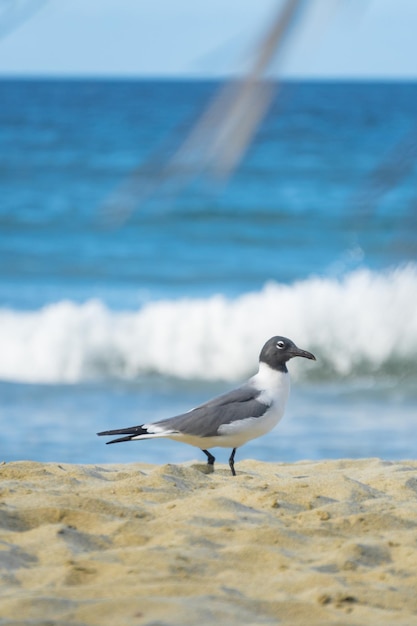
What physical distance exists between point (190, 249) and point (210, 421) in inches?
449

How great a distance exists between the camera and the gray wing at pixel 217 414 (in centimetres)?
454

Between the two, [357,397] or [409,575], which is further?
[357,397]

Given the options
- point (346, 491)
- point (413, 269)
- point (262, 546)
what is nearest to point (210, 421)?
point (346, 491)

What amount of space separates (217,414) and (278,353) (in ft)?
1.81

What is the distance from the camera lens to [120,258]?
1527cm

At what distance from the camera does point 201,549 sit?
3061 millimetres

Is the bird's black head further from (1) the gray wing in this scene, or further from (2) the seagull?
(1) the gray wing

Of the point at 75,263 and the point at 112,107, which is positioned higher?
the point at 112,107

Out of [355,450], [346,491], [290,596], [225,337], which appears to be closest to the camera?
[290,596]

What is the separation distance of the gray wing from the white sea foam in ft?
14.7

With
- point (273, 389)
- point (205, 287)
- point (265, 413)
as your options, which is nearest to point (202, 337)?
point (205, 287)

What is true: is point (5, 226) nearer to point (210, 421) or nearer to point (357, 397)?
point (357, 397)

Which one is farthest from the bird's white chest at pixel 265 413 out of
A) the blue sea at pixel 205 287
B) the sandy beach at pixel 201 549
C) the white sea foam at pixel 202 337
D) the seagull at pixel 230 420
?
the white sea foam at pixel 202 337

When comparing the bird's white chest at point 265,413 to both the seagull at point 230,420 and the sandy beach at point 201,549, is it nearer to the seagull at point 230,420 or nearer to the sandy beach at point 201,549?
the seagull at point 230,420
